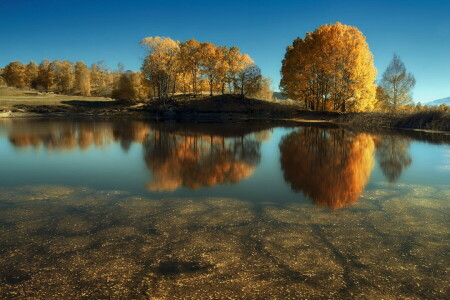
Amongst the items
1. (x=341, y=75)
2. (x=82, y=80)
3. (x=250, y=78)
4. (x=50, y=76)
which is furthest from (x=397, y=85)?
(x=50, y=76)

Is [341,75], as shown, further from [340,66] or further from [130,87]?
[130,87]

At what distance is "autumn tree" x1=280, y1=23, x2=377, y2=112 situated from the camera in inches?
1479

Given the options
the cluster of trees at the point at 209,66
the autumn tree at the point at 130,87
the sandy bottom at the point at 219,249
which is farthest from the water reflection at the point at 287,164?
the autumn tree at the point at 130,87

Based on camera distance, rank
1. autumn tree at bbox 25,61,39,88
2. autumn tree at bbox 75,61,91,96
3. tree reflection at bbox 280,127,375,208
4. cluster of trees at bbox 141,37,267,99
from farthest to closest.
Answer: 1. autumn tree at bbox 25,61,39,88
2. autumn tree at bbox 75,61,91,96
3. cluster of trees at bbox 141,37,267,99
4. tree reflection at bbox 280,127,375,208

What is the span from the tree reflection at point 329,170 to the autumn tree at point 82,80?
83190 mm

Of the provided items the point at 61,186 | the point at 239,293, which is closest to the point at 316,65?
the point at 61,186

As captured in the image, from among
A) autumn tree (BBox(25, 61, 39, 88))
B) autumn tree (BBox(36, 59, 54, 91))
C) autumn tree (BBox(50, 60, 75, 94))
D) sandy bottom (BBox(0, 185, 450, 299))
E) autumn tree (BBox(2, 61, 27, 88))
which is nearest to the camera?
sandy bottom (BBox(0, 185, 450, 299))

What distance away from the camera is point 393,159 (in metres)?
13.5

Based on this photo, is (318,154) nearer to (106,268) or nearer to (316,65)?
(106,268)

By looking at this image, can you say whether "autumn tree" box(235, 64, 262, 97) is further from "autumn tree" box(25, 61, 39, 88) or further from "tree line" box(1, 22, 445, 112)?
"autumn tree" box(25, 61, 39, 88)

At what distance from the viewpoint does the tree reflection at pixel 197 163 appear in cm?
924

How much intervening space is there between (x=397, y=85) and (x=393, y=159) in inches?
1403

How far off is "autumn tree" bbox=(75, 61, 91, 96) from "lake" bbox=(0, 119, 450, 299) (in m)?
83.4

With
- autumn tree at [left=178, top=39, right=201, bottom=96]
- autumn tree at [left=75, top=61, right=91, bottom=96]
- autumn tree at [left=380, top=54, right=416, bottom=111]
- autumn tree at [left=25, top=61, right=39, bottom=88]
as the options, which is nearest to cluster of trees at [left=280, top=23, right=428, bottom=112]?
autumn tree at [left=380, top=54, right=416, bottom=111]
